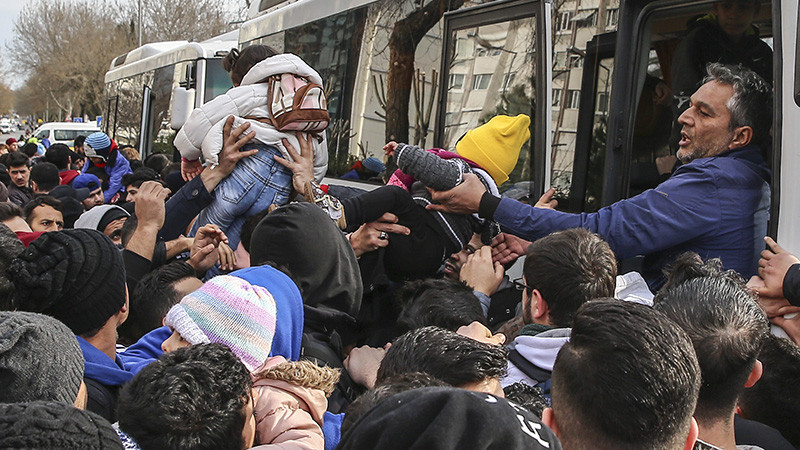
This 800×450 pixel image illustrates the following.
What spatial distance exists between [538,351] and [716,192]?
1389 mm

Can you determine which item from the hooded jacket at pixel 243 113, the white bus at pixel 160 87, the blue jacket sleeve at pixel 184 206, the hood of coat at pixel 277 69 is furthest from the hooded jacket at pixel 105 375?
the white bus at pixel 160 87

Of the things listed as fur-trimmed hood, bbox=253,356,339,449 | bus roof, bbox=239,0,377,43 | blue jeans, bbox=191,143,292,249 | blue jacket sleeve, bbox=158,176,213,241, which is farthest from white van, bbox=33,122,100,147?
fur-trimmed hood, bbox=253,356,339,449

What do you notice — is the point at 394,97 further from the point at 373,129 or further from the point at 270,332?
the point at 270,332

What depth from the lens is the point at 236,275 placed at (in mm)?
2793

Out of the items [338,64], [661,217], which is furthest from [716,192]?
[338,64]

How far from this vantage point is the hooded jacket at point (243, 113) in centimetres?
414

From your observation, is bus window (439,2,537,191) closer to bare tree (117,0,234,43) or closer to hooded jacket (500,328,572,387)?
hooded jacket (500,328,572,387)

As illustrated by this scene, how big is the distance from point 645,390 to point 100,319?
1724 mm

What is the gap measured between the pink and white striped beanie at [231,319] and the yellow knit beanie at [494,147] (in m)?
1.90

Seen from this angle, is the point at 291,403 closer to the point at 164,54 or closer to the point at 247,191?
the point at 247,191

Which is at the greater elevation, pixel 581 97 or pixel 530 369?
pixel 581 97

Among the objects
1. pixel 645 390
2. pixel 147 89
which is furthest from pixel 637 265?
pixel 147 89

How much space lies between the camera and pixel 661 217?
349 centimetres

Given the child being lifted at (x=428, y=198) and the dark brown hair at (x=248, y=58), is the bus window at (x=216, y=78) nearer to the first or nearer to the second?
the dark brown hair at (x=248, y=58)
